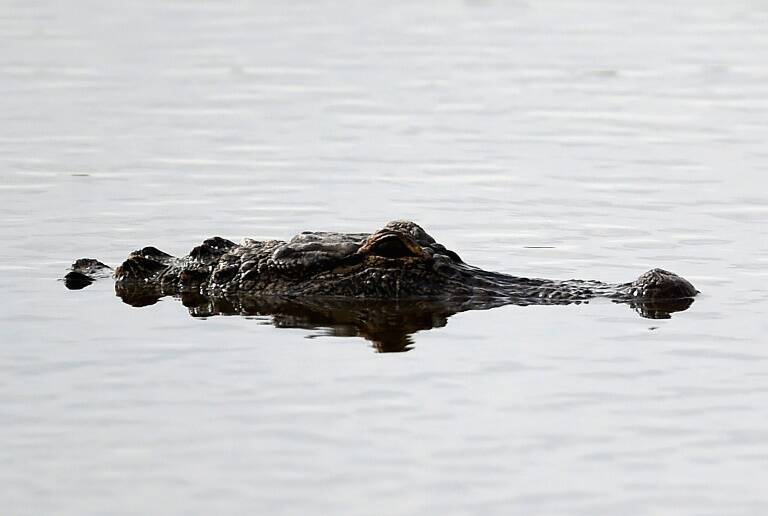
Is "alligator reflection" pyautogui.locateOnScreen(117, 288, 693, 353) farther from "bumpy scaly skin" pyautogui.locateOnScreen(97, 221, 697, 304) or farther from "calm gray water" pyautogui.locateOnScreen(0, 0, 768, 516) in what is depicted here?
"calm gray water" pyautogui.locateOnScreen(0, 0, 768, 516)

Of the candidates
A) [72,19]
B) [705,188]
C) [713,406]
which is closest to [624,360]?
[713,406]

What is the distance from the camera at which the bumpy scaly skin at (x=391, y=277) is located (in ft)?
46.7

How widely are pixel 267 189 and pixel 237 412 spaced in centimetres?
897

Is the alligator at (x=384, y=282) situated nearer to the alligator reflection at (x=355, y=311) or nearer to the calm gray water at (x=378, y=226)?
the alligator reflection at (x=355, y=311)

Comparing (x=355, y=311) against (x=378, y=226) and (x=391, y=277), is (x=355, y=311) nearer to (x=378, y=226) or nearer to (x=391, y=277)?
(x=391, y=277)

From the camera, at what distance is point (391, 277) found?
14.4m

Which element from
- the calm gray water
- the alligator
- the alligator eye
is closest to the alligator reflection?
the alligator

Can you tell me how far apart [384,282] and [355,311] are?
0.44 m

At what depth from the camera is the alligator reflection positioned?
44.3 feet

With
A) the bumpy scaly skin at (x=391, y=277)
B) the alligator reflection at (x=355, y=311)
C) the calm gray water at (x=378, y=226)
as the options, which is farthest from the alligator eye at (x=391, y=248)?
the calm gray water at (x=378, y=226)

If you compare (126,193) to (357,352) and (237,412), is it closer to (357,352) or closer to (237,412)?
(357,352)

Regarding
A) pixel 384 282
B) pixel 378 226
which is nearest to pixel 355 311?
pixel 384 282

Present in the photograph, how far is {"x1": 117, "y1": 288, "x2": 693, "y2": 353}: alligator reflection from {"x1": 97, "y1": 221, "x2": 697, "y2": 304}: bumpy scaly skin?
0.27ft

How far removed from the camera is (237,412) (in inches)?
436
